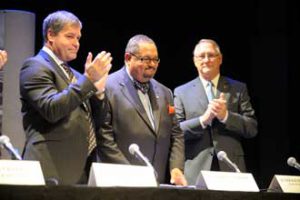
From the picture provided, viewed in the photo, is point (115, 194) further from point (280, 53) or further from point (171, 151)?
point (280, 53)

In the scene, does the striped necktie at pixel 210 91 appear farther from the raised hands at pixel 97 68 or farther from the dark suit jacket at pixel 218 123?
the raised hands at pixel 97 68

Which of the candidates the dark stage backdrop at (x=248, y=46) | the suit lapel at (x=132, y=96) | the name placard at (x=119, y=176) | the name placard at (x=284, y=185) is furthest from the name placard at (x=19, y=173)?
the dark stage backdrop at (x=248, y=46)

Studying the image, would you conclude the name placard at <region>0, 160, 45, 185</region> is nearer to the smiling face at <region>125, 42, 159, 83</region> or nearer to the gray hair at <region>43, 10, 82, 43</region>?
the gray hair at <region>43, 10, 82, 43</region>

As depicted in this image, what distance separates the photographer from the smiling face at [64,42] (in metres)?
3.05

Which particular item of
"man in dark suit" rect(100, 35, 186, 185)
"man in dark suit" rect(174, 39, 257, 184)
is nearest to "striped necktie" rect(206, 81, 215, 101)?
"man in dark suit" rect(174, 39, 257, 184)

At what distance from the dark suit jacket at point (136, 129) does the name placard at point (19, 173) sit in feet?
2.88

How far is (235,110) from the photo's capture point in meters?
4.03

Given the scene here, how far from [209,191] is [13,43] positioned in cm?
212

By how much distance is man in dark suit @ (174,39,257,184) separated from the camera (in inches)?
151

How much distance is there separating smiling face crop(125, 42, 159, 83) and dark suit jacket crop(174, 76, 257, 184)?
21.4 inches

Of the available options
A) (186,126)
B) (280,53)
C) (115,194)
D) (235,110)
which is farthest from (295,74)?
(115,194)

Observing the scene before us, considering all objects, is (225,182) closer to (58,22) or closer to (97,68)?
(97,68)

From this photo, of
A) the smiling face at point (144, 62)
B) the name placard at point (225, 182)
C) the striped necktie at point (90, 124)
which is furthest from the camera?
the smiling face at point (144, 62)

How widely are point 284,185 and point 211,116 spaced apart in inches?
32.6
